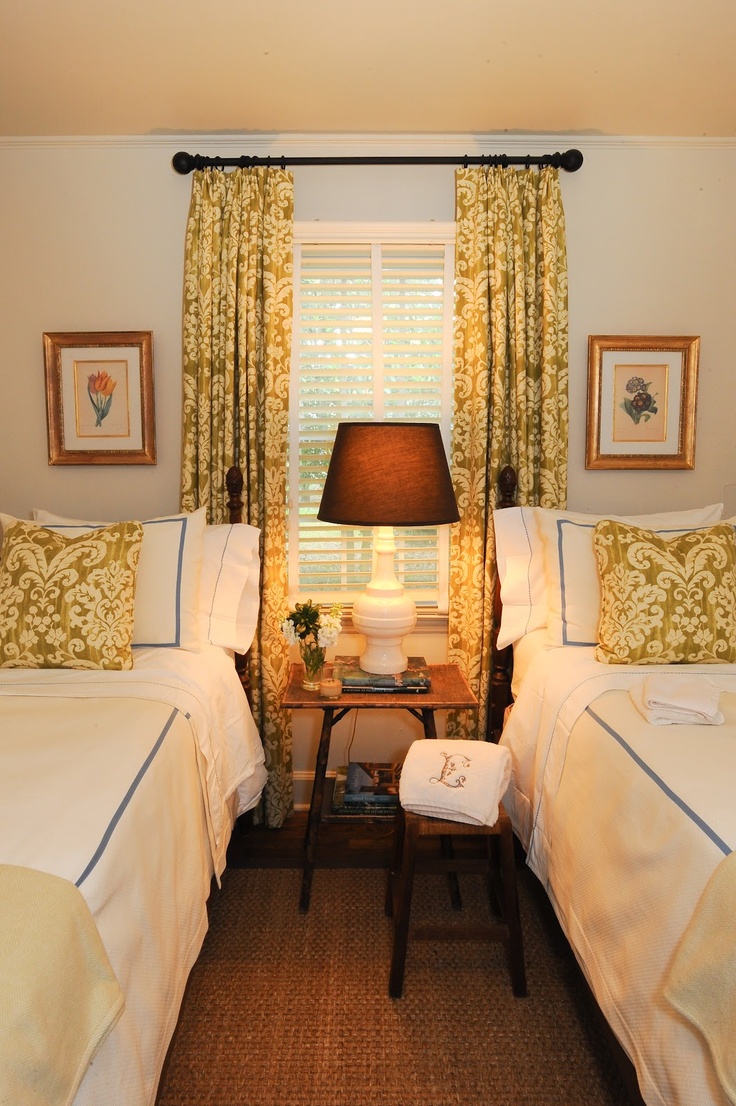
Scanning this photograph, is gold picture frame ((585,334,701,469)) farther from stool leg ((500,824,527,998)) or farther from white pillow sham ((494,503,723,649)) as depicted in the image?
stool leg ((500,824,527,998))

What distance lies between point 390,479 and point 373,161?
1302 mm

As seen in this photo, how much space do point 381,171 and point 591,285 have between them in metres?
0.92

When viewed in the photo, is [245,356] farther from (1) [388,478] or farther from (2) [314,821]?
(2) [314,821]

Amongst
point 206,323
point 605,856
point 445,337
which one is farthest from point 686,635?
point 206,323

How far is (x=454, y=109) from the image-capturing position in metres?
2.59

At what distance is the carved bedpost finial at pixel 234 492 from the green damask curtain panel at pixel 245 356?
7 centimetres

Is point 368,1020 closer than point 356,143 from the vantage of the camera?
Yes

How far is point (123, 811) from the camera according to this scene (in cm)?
140

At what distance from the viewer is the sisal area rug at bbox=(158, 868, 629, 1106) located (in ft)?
5.40

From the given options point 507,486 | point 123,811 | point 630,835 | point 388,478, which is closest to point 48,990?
point 123,811

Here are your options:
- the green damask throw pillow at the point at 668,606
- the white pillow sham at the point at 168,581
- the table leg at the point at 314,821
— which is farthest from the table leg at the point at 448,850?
the white pillow sham at the point at 168,581

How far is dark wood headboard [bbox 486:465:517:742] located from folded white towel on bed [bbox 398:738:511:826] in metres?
0.73

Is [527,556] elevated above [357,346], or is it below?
below

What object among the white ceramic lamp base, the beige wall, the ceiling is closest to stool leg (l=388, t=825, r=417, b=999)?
the white ceramic lamp base
